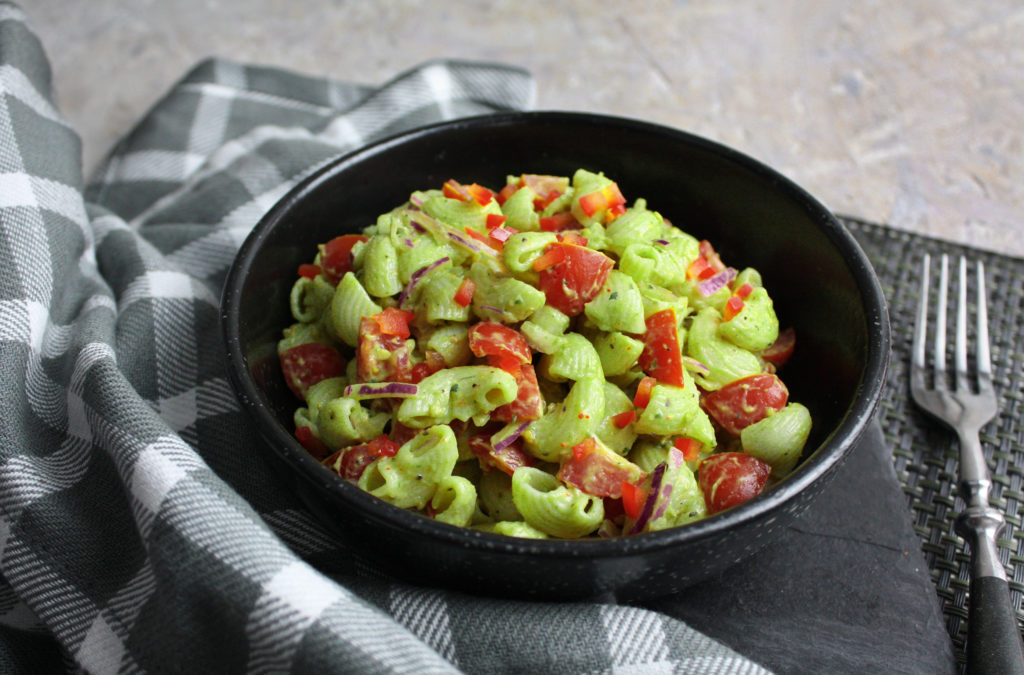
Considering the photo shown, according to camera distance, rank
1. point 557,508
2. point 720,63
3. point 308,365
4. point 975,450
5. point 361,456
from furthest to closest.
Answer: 1. point 720,63
2. point 975,450
3. point 308,365
4. point 361,456
5. point 557,508

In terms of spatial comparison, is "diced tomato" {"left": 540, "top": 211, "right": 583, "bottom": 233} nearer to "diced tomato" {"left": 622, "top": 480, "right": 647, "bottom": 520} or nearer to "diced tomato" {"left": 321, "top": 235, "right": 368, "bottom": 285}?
"diced tomato" {"left": 321, "top": 235, "right": 368, "bottom": 285}

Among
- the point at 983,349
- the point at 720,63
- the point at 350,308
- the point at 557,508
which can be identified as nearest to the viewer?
the point at 557,508

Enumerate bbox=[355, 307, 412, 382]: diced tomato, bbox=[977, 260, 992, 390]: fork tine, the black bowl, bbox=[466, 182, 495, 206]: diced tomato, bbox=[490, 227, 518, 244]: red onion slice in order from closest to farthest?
the black bowl < bbox=[355, 307, 412, 382]: diced tomato < bbox=[490, 227, 518, 244]: red onion slice < bbox=[466, 182, 495, 206]: diced tomato < bbox=[977, 260, 992, 390]: fork tine

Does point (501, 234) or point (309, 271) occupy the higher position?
point (501, 234)

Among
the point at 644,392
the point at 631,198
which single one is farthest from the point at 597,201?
the point at 644,392

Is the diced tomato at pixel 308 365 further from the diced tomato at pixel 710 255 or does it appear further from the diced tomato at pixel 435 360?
the diced tomato at pixel 710 255

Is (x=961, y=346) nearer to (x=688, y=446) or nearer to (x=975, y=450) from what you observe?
(x=975, y=450)

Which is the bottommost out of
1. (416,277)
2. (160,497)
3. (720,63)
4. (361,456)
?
(160,497)

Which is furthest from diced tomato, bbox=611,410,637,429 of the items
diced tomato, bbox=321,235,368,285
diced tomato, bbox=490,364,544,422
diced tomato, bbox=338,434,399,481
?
diced tomato, bbox=321,235,368,285
